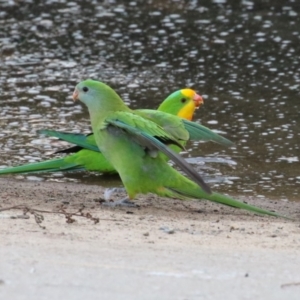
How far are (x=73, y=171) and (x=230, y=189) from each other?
3.69 feet

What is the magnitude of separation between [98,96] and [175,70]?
307 centimetres

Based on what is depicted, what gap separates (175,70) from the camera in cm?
870

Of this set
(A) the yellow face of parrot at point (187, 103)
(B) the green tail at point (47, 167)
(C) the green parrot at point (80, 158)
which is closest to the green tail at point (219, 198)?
(C) the green parrot at point (80, 158)

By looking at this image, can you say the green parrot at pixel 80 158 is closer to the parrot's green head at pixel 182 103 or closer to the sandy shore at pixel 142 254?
the parrot's green head at pixel 182 103

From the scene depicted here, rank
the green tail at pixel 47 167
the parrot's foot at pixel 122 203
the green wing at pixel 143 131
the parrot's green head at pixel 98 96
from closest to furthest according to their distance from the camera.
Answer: the green wing at pixel 143 131
the parrot's foot at pixel 122 203
the parrot's green head at pixel 98 96
the green tail at pixel 47 167

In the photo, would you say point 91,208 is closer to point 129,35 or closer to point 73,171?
point 73,171

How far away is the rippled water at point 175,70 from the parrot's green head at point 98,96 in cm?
101

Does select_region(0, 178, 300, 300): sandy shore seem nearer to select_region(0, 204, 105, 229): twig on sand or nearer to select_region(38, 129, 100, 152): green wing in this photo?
select_region(0, 204, 105, 229): twig on sand

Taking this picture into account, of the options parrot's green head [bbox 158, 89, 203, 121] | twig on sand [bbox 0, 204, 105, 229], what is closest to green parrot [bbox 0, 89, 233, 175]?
parrot's green head [bbox 158, 89, 203, 121]

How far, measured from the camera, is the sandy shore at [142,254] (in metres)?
3.20

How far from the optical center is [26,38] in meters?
9.48

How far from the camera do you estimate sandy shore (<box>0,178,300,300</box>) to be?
3.20 metres

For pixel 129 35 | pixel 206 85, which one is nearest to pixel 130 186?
pixel 206 85

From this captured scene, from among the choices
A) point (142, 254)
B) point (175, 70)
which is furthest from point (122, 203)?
point (175, 70)
